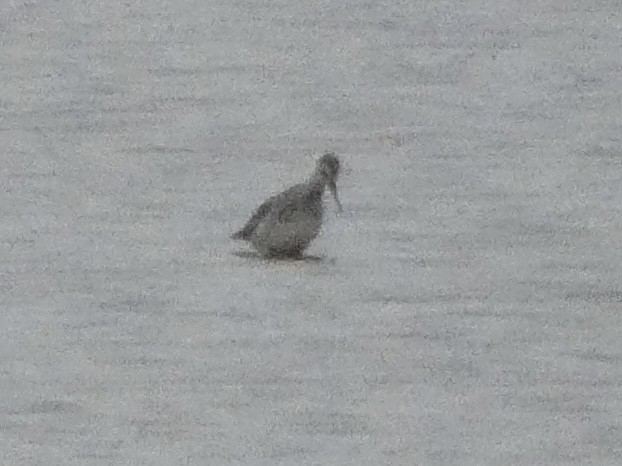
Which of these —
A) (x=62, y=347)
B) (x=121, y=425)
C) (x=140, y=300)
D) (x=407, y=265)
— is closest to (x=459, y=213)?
(x=407, y=265)

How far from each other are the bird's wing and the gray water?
0.09 metres

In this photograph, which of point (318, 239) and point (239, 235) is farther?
point (318, 239)

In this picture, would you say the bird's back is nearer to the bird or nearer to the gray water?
the bird

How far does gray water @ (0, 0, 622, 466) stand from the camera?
6.98m

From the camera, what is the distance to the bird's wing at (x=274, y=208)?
350 inches

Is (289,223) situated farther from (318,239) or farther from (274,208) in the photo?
(318,239)

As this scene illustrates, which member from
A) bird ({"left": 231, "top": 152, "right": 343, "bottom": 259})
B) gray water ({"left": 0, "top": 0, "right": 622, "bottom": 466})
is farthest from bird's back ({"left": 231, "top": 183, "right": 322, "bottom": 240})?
gray water ({"left": 0, "top": 0, "right": 622, "bottom": 466})

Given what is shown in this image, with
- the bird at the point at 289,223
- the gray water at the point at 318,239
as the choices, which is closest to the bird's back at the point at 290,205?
the bird at the point at 289,223

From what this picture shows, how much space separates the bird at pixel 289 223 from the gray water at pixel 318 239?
0.07 meters

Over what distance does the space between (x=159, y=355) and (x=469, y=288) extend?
1.33 m

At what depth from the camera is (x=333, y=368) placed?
7.55 m

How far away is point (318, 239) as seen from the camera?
9.41 m

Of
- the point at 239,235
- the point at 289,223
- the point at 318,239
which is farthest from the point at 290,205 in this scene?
the point at 318,239

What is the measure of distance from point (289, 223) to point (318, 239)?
57 centimetres
